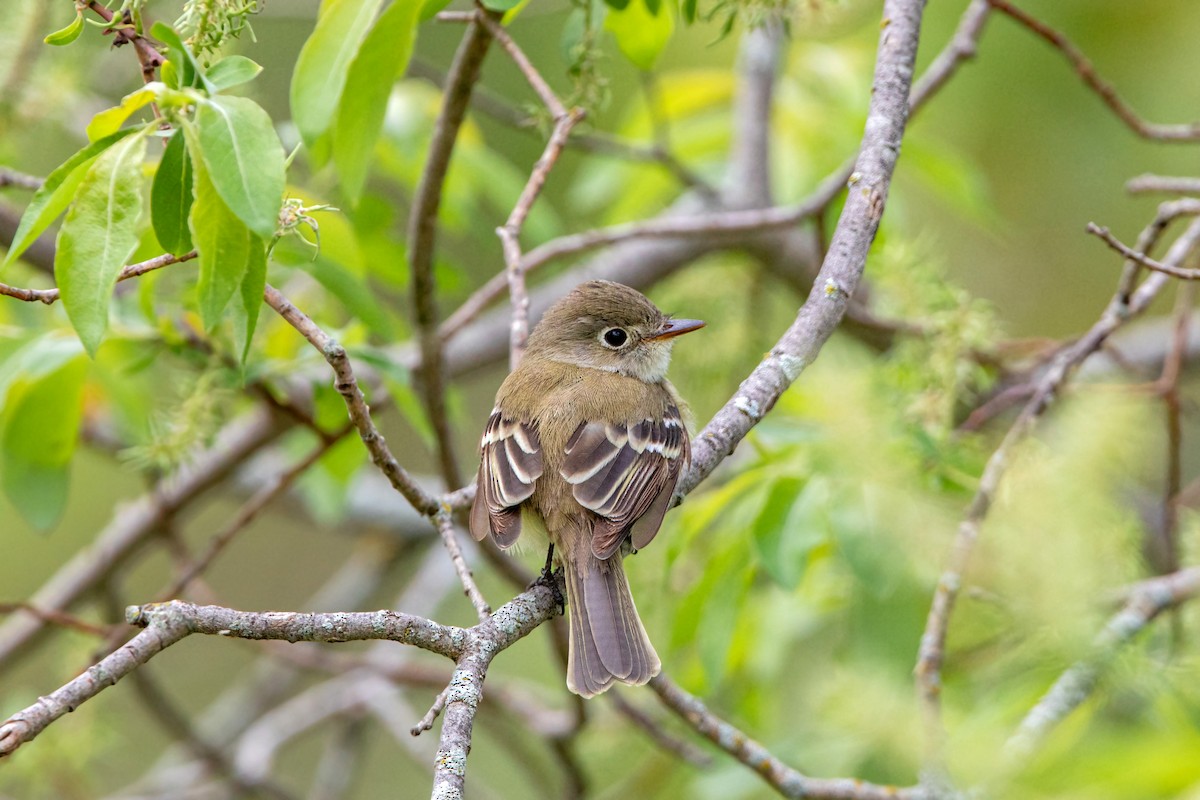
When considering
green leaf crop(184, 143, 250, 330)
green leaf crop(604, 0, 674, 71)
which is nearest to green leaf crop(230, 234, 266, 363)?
green leaf crop(184, 143, 250, 330)

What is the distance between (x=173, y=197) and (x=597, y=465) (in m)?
1.70

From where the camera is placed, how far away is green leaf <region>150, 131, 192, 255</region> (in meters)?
2.18

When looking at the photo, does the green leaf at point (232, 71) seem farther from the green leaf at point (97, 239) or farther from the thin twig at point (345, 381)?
the thin twig at point (345, 381)

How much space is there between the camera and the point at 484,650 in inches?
91.1

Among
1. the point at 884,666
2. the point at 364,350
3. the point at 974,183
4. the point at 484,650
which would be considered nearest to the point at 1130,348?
the point at 974,183

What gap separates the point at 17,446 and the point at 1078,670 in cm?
322

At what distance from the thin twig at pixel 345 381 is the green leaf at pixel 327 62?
38 cm

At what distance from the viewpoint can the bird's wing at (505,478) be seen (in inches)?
136

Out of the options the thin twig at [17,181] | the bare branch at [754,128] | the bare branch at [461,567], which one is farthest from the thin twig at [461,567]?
the bare branch at [754,128]

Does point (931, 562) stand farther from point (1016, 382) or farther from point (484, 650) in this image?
point (1016, 382)

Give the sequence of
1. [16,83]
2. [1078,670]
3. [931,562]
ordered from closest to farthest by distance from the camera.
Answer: [931,562]
[1078,670]
[16,83]

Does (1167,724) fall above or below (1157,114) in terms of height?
below

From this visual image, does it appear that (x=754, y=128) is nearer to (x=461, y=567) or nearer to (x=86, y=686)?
(x=461, y=567)

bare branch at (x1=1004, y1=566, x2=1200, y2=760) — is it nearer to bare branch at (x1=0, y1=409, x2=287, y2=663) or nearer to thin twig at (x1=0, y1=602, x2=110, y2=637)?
thin twig at (x1=0, y1=602, x2=110, y2=637)
